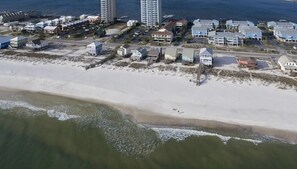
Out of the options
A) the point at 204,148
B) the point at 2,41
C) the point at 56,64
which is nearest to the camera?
the point at 204,148

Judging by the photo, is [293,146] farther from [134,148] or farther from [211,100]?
[134,148]

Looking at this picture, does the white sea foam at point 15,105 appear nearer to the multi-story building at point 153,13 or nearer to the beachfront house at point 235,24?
the multi-story building at point 153,13

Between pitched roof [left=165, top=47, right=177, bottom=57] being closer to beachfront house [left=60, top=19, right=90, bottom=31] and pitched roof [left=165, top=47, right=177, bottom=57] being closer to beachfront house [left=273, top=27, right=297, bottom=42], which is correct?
beachfront house [left=273, top=27, right=297, bottom=42]

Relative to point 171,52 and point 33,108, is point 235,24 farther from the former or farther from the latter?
point 33,108

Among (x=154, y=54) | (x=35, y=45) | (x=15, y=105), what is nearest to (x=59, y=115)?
(x=15, y=105)

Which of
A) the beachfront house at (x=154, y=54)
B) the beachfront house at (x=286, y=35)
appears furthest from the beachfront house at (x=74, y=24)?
the beachfront house at (x=286, y=35)

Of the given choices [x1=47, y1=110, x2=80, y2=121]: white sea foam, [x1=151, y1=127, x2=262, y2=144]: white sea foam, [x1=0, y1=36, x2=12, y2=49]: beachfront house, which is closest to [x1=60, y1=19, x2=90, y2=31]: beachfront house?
[x1=0, y1=36, x2=12, y2=49]: beachfront house

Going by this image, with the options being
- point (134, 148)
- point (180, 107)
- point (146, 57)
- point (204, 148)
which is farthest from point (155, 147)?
point (146, 57)
